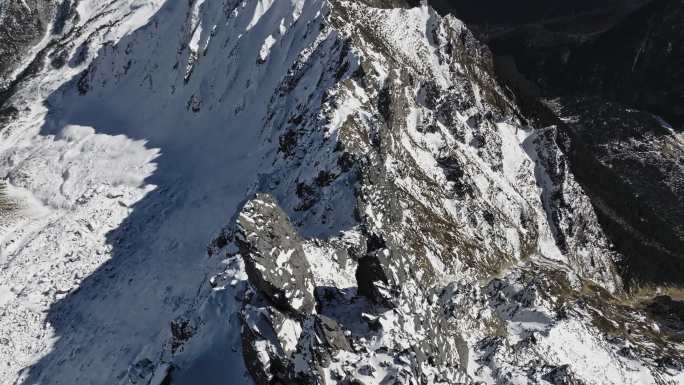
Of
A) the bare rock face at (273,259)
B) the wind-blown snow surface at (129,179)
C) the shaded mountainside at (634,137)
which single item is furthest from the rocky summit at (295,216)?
the shaded mountainside at (634,137)

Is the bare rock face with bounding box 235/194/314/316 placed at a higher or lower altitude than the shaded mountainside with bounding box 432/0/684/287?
lower

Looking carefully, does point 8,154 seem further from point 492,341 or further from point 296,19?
point 492,341

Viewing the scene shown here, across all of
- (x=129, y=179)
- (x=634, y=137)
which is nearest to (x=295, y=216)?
(x=129, y=179)

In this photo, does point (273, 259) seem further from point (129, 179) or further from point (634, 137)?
point (634, 137)

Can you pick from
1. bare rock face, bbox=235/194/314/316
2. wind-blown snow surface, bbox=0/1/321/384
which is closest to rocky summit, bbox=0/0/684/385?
bare rock face, bbox=235/194/314/316

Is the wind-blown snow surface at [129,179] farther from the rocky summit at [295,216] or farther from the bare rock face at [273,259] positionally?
the bare rock face at [273,259]

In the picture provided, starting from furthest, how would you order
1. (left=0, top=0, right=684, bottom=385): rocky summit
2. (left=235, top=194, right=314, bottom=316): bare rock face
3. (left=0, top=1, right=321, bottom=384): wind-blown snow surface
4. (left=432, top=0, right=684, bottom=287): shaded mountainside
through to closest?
(left=432, top=0, right=684, bottom=287): shaded mountainside → (left=0, top=1, right=321, bottom=384): wind-blown snow surface → (left=0, top=0, right=684, bottom=385): rocky summit → (left=235, top=194, right=314, bottom=316): bare rock face

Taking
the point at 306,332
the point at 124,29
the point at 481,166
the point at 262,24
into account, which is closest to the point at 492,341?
the point at 306,332

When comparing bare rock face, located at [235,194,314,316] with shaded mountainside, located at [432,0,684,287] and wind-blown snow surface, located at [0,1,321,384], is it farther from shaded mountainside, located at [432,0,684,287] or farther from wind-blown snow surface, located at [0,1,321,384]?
shaded mountainside, located at [432,0,684,287]
